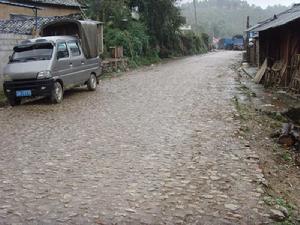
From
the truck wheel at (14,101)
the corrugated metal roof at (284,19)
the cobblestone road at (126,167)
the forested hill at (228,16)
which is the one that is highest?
the forested hill at (228,16)

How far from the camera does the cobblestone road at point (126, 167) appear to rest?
5059 mm

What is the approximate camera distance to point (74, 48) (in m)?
14.8

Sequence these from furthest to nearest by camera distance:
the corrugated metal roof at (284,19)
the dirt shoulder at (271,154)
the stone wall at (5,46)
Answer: the stone wall at (5,46) → the corrugated metal roof at (284,19) → the dirt shoulder at (271,154)

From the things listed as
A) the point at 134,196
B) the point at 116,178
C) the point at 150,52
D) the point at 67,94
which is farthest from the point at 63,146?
the point at 150,52

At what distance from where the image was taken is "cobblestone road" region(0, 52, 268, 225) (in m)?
5.06

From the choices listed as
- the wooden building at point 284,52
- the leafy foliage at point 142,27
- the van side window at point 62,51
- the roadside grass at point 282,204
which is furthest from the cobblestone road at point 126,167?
the leafy foliage at point 142,27

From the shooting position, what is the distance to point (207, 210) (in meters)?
5.13

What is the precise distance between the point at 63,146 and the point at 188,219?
3852 millimetres

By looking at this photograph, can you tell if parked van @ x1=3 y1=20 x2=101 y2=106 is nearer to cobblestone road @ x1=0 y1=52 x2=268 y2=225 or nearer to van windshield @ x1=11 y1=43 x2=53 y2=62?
van windshield @ x1=11 y1=43 x2=53 y2=62

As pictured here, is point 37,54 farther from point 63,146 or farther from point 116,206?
point 116,206

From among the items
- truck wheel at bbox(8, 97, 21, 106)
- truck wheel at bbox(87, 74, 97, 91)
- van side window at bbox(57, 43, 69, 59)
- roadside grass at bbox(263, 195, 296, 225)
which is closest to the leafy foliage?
truck wheel at bbox(87, 74, 97, 91)

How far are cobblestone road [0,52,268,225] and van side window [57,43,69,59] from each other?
199 centimetres

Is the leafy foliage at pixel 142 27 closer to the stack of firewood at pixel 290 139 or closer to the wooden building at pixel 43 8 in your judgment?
the wooden building at pixel 43 8

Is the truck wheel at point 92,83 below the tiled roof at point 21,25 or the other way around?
below
